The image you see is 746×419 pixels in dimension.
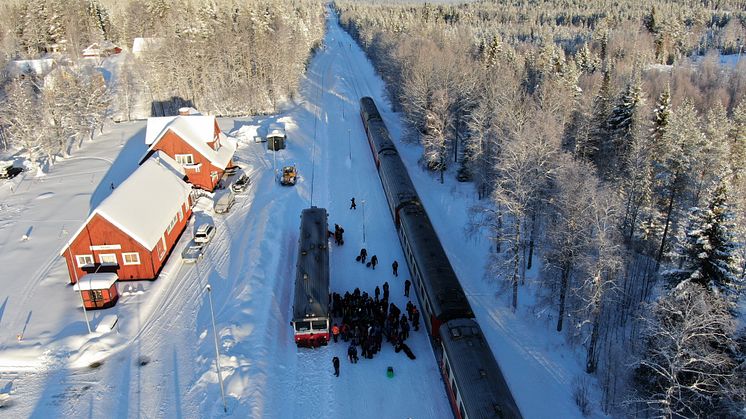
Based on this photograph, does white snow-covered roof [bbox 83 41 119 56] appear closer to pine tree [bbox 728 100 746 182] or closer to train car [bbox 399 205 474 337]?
train car [bbox 399 205 474 337]

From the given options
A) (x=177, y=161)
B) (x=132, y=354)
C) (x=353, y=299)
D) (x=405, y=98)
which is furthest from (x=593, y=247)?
(x=405, y=98)

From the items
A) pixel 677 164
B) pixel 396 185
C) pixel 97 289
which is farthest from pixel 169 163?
pixel 677 164

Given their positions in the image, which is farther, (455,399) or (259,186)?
(259,186)

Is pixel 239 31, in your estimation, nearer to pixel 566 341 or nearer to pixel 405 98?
pixel 405 98

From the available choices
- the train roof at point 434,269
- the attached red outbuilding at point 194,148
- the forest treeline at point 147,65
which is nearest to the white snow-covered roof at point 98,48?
the forest treeline at point 147,65

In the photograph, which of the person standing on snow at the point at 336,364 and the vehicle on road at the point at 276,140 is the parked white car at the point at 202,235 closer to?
the person standing on snow at the point at 336,364

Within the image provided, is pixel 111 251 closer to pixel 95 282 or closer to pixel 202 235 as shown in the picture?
pixel 95 282

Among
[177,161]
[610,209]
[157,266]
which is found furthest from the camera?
[177,161]
